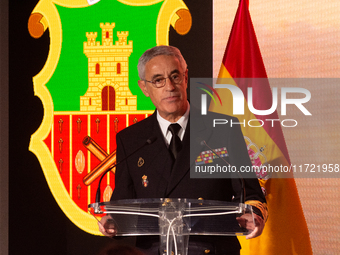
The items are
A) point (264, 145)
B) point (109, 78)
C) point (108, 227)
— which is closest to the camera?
point (108, 227)

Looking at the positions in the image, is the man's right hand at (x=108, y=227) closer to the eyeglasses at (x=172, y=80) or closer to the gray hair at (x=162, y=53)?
the eyeglasses at (x=172, y=80)

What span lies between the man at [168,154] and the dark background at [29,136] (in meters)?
0.80

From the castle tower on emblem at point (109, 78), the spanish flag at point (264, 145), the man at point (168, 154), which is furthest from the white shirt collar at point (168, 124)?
the castle tower on emblem at point (109, 78)

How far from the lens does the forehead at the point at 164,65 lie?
1.89 m

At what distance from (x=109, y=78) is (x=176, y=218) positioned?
174 cm

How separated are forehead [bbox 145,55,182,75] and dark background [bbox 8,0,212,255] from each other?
2.61 feet

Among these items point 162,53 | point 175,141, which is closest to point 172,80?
point 162,53

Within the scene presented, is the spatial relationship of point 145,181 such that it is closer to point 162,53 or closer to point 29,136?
point 162,53

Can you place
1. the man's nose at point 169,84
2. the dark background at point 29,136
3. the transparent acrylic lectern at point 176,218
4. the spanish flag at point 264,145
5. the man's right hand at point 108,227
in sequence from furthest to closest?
1. the dark background at point 29,136
2. the spanish flag at point 264,145
3. the man's nose at point 169,84
4. the man's right hand at point 108,227
5. the transparent acrylic lectern at point 176,218

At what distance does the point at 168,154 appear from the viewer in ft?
6.10

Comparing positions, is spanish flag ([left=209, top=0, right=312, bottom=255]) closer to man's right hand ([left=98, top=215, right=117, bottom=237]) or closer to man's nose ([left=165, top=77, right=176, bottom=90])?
man's nose ([left=165, top=77, right=176, bottom=90])

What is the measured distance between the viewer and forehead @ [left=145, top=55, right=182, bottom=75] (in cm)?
189

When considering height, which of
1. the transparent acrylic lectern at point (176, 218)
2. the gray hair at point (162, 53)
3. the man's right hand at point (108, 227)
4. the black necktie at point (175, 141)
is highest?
the gray hair at point (162, 53)

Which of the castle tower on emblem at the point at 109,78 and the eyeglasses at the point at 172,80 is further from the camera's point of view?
the castle tower on emblem at the point at 109,78
